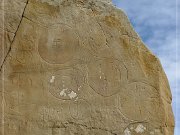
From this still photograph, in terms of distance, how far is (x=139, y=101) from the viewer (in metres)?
5.61

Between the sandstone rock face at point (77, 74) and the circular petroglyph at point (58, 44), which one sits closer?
the sandstone rock face at point (77, 74)

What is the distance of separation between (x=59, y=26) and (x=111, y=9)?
678 mm

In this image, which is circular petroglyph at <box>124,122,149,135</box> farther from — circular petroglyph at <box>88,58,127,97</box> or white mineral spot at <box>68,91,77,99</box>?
white mineral spot at <box>68,91,77,99</box>

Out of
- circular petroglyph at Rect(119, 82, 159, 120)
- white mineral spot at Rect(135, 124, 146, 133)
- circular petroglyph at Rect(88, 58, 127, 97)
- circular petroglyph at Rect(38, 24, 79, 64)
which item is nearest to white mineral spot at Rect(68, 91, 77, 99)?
circular petroglyph at Rect(88, 58, 127, 97)

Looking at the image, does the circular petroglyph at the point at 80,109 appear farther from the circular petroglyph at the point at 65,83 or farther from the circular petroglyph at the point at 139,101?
the circular petroglyph at the point at 139,101

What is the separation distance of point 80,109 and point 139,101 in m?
0.70

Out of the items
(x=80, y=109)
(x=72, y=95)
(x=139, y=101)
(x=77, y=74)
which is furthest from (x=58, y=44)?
(x=139, y=101)

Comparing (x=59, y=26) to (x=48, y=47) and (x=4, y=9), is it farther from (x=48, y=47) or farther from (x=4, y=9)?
(x=4, y=9)

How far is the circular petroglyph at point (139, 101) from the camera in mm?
5582


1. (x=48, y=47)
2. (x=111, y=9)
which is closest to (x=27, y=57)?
(x=48, y=47)

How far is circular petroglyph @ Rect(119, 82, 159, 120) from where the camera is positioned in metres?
5.58

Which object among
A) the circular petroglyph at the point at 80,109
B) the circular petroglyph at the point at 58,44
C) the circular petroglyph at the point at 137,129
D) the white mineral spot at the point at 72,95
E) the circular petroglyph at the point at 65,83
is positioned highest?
the circular petroglyph at the point at 58,44

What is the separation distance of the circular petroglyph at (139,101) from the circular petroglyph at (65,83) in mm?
543

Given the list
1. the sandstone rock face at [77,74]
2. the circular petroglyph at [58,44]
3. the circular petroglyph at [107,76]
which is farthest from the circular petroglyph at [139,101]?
the circular petroglyph at [58,44]
